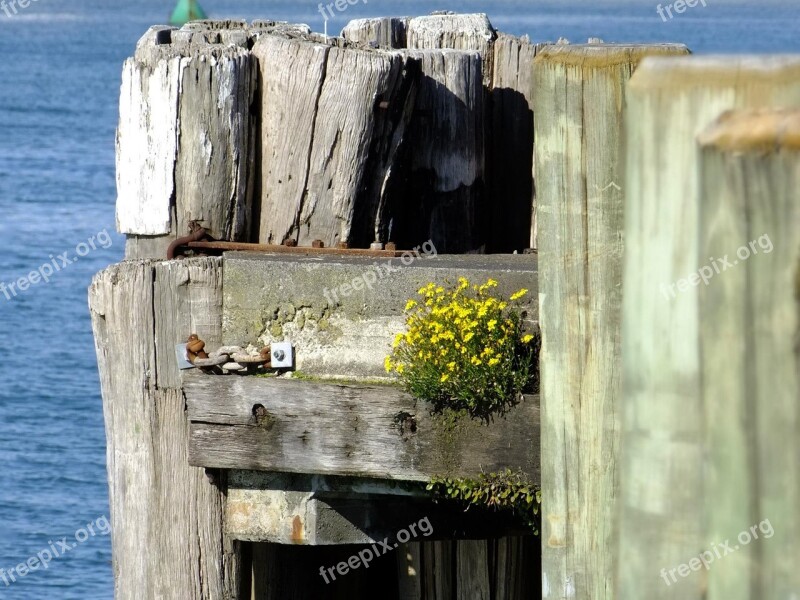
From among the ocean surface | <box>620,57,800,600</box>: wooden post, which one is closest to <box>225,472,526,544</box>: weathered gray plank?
the ocean surface

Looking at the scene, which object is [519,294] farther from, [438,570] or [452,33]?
[452,33]

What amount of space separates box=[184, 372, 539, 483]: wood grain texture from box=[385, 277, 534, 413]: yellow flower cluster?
0.06 m

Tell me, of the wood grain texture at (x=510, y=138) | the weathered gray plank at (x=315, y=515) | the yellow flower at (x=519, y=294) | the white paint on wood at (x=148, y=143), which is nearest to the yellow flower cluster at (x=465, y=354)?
the yellow flower at (x=519, y=294)

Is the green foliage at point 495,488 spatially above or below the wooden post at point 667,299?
below

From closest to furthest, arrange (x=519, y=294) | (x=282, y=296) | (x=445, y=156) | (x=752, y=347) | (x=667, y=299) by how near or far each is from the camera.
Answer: (x=752, y=347), (x=667, y=299), (x=519, y=294), (x=282, y=296), (x=445, y=156)

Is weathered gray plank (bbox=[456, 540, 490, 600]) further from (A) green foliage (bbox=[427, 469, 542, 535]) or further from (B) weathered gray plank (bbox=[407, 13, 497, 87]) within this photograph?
(B) weathered gray plank (bbox=[407, 13, 497, 87])

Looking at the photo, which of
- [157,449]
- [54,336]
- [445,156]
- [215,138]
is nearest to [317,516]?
[157,449]

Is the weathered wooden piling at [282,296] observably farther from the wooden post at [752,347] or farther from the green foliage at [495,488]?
the wooden post at [752,347]

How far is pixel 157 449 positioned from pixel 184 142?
919 mm

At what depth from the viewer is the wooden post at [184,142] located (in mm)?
3836

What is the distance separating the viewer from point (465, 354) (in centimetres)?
323

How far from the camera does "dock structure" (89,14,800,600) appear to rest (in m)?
1.28

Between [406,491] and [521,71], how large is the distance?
1882mm

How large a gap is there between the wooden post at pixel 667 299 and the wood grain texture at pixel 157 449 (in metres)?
2.26
